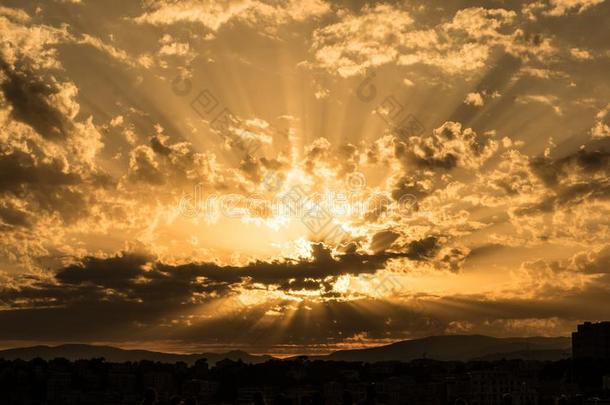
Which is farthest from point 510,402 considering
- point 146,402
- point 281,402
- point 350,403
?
point 146,402

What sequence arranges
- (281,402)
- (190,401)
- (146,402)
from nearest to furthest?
1. (146,402)
2. (190,401)
3. (281,402)

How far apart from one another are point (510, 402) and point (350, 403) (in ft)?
44.4

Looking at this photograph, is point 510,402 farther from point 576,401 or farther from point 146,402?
point 576,401

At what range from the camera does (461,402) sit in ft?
153

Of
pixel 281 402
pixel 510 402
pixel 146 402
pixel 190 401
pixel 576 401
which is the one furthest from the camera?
pixel 576 401

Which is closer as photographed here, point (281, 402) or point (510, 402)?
point (281, 402)

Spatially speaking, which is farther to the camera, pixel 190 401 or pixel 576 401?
pixel 576 401

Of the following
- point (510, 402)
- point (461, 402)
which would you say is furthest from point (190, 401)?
point (510, 402)

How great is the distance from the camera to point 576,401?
19062 centimetres

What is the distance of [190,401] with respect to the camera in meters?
42.0

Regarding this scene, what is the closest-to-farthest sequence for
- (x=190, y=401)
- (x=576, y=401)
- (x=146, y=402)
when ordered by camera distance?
1. (x=146, y=402)
2. (x=190, y=401)
3. (x=576, y=401)

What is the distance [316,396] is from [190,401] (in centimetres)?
653

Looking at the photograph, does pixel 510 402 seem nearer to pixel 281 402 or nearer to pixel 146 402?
pixel 281 402

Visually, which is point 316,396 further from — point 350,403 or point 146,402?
point 146,402
